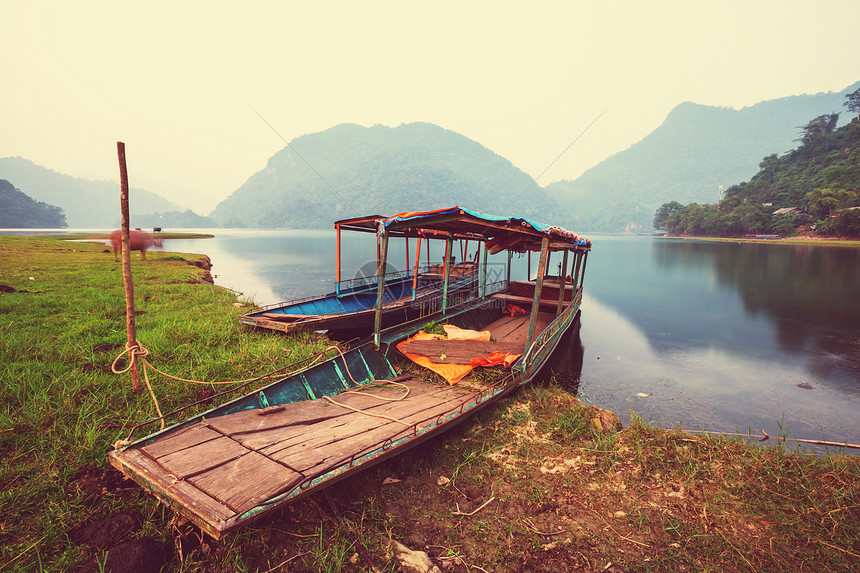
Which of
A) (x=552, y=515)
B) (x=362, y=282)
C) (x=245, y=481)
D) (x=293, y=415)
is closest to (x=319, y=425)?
(x=293, y=415)

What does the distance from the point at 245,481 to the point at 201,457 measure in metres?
0.67

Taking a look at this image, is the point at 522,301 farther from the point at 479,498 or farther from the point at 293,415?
the point at 293,415

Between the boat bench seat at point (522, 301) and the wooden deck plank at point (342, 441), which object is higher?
the boat bench seat at point (522, 301)

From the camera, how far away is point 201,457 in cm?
353

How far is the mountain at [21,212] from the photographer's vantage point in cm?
10369

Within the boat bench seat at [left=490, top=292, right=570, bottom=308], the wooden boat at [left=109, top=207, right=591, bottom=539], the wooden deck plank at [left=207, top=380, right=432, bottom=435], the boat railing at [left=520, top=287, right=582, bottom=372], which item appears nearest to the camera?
the wooden boat at [left=109, top=207, right=591, bottom=539]

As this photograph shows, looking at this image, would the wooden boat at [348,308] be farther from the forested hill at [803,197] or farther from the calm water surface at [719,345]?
the forested hill at [803,197]

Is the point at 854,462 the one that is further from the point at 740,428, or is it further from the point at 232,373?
the point at 232,373

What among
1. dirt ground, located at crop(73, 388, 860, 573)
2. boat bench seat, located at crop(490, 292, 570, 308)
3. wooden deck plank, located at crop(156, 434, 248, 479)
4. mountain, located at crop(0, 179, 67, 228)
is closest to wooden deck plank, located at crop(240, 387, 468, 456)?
wooden deck plank, located at crop(156, 434, 248, 479)

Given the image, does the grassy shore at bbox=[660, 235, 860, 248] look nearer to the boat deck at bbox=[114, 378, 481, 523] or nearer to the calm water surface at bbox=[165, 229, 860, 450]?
the calm water surface at bbox=[165, 229, 860, 450]

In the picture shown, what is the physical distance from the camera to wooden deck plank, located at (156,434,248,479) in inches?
130

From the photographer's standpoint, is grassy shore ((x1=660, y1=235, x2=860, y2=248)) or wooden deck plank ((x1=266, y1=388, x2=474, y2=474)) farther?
grassy shore ((x1=660, y1=235, x2=860, y2=248))

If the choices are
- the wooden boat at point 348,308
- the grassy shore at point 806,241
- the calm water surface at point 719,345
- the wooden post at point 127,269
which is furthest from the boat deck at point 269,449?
the grassy shore at point 806,241

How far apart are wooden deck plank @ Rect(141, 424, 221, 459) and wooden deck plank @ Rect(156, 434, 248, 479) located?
0.07 meters
